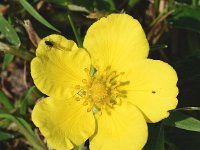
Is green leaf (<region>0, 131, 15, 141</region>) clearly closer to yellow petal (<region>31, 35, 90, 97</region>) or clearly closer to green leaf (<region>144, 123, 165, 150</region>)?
yellow petal (<region>31, 35, 90, 97</region>)

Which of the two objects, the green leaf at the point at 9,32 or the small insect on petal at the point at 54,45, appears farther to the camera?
the green leaf at the point at 9,32

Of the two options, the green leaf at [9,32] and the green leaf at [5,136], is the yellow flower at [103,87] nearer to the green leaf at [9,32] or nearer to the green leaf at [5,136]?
the green leaf at [9,32]

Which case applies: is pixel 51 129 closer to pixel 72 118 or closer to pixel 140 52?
pixel 72 118

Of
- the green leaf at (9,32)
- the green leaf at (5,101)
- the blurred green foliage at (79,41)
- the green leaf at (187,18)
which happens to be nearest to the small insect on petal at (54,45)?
the blurred green foliage at (79,41)

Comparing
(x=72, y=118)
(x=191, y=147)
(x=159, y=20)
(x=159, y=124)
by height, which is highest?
(x=159, y=20)

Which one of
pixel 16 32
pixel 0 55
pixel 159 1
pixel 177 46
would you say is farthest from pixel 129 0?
pixel 0 55

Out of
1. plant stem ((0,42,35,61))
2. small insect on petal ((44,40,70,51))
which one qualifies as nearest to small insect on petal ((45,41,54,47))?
small insect on petal ((44,40,70,51))
